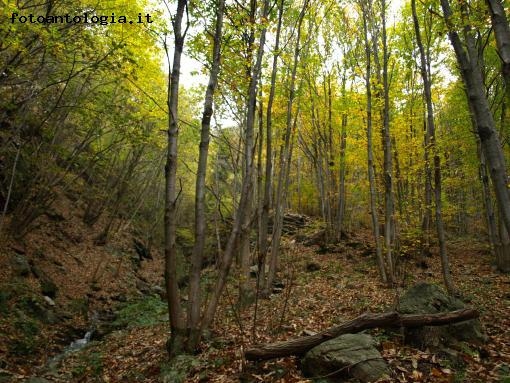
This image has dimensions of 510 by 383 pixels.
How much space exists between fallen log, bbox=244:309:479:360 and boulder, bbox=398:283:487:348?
0.43ft

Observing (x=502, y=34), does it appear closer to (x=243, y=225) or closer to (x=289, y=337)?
(x=289, y=337)

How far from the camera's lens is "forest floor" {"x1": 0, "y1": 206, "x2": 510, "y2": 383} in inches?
176

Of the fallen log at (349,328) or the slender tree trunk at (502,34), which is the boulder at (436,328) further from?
the slender tree trunk at (502,34)

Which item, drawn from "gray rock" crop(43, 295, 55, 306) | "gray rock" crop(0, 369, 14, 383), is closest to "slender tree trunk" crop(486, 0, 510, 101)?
"gray rock" crop(0, 369, 14, 383)

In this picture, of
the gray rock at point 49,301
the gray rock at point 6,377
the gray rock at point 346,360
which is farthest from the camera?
the gray rock at point 49,301

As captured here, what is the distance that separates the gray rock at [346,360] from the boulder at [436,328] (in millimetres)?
724

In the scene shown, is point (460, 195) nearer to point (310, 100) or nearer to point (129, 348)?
point (310, 100)

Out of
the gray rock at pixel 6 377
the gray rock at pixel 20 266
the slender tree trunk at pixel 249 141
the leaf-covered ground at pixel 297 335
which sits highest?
the slender tree trunk at pixel 249 141

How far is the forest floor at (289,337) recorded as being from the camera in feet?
14.7

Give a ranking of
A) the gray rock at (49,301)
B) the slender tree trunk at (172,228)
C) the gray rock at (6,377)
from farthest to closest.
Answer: the gray rock at (49,301) < the slender tree trunk at (172,228) < the gray rock at (6,377)

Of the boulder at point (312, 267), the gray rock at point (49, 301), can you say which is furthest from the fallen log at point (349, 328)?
the boulder at point (312, 267)

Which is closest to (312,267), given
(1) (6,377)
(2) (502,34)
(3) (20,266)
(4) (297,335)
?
(4) (297,335)

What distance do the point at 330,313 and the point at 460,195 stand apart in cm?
2307

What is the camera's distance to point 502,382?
372 cm
